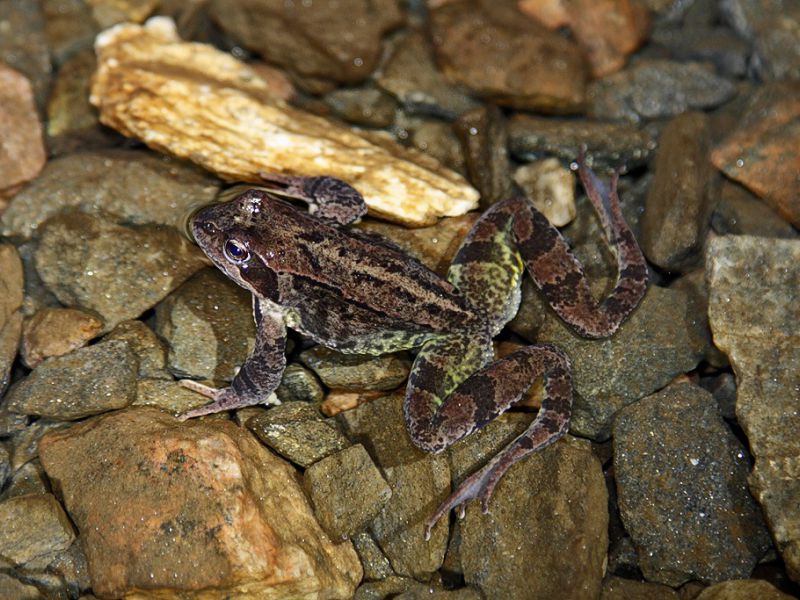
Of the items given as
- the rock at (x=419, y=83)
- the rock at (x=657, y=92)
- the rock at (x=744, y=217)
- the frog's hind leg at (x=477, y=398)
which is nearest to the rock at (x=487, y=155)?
the rock at (x=419, y=83)

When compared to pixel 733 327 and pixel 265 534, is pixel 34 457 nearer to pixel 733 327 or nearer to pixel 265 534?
pixel 265 534

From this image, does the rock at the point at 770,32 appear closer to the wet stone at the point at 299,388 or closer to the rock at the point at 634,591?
the rock at the point at 634,591

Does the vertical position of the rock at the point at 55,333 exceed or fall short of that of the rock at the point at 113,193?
it falls short

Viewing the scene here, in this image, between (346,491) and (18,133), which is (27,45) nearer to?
(18,133)

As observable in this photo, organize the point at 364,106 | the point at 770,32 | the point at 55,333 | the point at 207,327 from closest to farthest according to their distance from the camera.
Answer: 1. the point at 55,333
2. the point at 207,327
3. the point at 364,106
4. the point at 770,32

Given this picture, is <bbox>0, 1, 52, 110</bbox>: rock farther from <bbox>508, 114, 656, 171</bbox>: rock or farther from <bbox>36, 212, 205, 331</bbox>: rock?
<bbox>508, 114, 656, 171</bbox>: rock

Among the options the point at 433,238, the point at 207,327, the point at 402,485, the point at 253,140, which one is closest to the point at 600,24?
the point at 433,238

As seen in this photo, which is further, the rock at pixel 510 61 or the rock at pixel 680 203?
the rock at pixel 510 61
